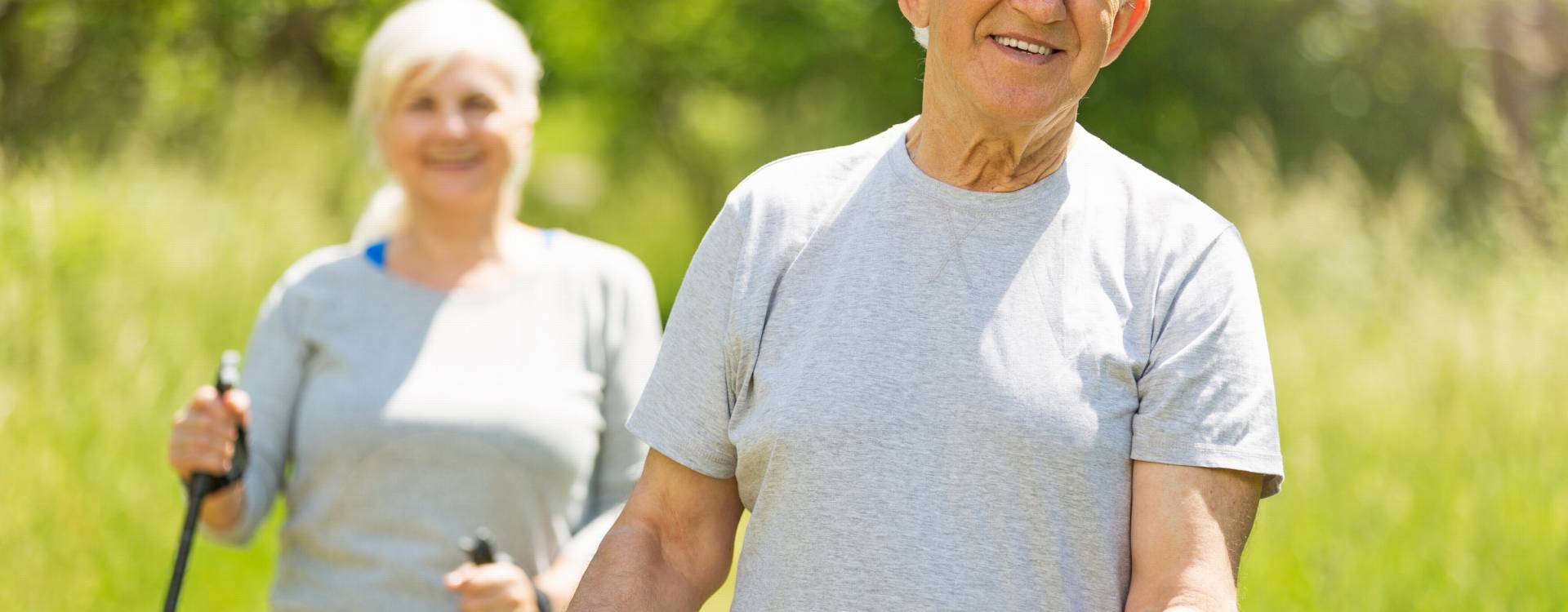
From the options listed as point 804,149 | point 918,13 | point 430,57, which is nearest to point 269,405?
point 430,57

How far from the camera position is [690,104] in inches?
586

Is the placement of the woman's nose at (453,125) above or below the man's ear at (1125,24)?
below

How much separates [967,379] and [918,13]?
1.64ft

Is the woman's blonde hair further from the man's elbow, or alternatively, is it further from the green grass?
the green grass

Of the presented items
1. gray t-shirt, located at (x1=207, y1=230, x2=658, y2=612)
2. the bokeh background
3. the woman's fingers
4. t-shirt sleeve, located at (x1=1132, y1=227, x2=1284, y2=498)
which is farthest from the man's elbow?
the bokeh background

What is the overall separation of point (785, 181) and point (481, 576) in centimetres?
101

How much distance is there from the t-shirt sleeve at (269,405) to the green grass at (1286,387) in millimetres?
2178

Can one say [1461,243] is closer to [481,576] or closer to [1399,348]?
[1399,348]

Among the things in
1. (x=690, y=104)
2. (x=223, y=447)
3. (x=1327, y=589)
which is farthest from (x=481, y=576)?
(x=690, y=104)

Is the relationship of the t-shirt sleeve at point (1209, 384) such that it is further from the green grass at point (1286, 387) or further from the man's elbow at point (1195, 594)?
the green grass at point (1286, 387)

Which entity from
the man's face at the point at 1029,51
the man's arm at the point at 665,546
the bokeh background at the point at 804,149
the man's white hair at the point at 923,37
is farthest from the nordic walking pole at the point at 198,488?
the man's face at the point at 1029,51

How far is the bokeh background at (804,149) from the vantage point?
4906mm

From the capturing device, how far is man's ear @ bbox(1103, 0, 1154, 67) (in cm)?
194

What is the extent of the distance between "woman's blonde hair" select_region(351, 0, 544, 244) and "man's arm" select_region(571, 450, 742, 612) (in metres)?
1.48
